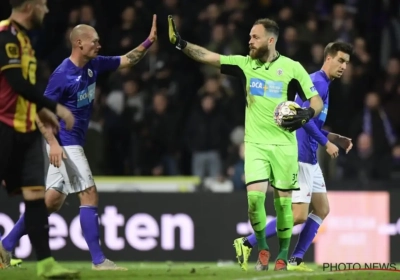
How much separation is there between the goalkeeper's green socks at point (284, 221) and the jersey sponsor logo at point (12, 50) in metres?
3.37

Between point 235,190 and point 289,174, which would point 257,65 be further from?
point 235,190

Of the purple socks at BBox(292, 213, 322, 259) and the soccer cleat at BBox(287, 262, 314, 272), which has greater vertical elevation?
the purple socks at BBox(292, 213, 322, 259)

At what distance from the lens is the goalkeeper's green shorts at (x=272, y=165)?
10.4m

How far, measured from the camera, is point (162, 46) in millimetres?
17375

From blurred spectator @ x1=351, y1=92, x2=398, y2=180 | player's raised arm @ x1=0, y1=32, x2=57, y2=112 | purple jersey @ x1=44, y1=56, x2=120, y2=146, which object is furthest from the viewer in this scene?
blurred spectator @ x1=351, y1=92, x2=398, y2=180

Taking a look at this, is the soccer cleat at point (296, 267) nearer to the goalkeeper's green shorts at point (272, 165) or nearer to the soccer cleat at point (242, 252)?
the soccer cleat at point (242, 252)

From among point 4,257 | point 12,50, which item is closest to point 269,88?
point 12,50

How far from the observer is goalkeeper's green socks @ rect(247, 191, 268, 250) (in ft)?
33.9

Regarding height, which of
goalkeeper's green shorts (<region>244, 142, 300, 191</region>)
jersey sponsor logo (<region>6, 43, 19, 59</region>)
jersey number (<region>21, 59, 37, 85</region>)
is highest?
jersey sponsor logo (<region>6, 43, 19, 59</region>)

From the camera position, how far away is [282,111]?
1029cm

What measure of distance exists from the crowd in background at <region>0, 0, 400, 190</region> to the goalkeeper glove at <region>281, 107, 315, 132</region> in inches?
220

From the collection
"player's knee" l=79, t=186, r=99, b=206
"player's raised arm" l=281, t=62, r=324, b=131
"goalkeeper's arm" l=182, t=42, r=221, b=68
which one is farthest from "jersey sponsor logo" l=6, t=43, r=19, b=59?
"player's raised arm" l=281, t=62, r=324, b=131

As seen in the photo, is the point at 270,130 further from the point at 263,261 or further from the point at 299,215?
the point at 263,261

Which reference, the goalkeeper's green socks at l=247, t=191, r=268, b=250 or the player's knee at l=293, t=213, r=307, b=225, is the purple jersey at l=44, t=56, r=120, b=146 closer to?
the goalkeeper's green socks at l=247, t=191, r=268, b=250
